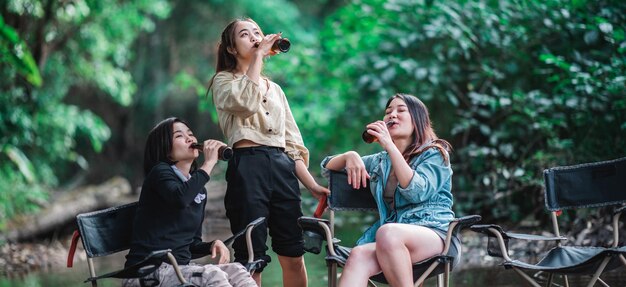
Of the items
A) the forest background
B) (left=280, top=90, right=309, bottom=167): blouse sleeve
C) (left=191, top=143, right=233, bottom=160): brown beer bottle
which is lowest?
the forest background

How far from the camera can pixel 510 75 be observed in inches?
296

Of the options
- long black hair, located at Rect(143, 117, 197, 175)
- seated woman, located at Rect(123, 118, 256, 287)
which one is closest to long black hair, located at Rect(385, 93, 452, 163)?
seated woman, located at Rect(123, 118, 256, 287)

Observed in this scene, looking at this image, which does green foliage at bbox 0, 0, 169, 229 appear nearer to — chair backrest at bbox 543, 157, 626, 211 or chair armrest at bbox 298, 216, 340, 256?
chair armrest at bbox 298, 216, 340, 256

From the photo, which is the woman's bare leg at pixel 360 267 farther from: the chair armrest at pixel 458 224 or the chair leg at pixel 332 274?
the chair armrest at pixel 458 224

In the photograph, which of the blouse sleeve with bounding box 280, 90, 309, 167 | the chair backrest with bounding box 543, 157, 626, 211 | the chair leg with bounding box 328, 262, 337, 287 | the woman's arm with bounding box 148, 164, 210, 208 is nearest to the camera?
the woman's arm with bounding box 148, 164, 210, 208

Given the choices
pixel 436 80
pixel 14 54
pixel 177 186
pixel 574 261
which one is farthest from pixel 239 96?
pixel 436 80

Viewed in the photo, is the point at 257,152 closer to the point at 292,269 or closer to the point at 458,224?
the point at 292,269

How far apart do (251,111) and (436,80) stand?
148 inches

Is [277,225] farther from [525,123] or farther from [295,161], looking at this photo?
[525,123]

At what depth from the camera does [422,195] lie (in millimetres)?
3580

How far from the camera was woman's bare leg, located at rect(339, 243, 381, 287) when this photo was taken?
3.43m

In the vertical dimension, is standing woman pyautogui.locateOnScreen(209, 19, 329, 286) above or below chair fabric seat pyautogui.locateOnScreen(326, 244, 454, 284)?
above

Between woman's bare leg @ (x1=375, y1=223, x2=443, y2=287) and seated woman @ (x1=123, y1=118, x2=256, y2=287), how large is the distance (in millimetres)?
559

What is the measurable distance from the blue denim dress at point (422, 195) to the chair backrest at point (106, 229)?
1046 mm
